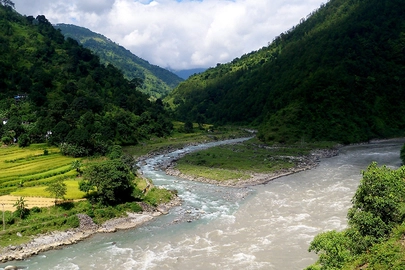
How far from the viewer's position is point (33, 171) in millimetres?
45156

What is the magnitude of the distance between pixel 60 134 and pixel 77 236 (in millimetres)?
34609

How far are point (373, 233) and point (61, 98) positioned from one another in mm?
79239

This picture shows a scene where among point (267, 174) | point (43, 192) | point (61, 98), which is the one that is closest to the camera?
point (43, 192)

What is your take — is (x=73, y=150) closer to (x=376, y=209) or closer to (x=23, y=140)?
(x=23, y=140)

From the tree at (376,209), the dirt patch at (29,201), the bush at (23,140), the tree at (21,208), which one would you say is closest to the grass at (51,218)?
the tree at (21,208)

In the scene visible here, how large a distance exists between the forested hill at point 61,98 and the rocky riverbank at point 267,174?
44.2 ft

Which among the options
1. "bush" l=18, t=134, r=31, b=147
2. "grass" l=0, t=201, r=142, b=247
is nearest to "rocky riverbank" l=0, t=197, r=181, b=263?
"grass" l=0, t=201, r=142, b=247

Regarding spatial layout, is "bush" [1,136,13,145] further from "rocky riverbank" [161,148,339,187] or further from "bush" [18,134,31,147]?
"rocky riverbank" [161,148,339,187]

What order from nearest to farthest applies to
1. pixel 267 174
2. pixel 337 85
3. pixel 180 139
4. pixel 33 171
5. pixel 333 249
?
pixel 333 249, pixel 33 171, pixel 267 174, pixel 180 139, pixel 337 85

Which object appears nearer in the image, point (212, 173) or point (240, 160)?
point (212, 173)

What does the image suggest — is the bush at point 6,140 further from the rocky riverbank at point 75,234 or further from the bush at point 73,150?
the rocky riverbank at point 75,234

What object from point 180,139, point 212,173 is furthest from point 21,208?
point 180,139

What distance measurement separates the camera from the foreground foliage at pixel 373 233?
51.8 feet

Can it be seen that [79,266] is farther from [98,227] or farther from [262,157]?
[262,157]
